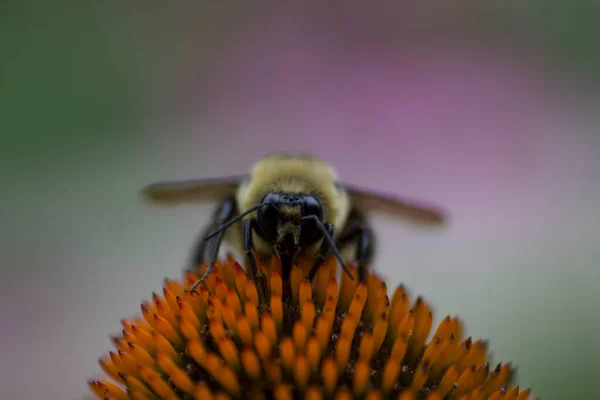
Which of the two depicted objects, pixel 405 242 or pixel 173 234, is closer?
pixel 405 242

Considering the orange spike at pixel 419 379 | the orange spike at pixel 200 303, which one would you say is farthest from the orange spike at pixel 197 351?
the orange spike at pixel 419 379

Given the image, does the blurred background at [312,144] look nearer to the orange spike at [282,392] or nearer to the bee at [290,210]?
the bee at [290,210]

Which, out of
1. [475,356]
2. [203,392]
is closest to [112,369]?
[203,392]

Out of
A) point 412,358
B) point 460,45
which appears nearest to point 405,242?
point 412,358

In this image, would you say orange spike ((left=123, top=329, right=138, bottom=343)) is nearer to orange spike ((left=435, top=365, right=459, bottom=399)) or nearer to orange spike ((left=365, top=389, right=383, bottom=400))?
orange spike ((left=365, top=389, right=383, bottom=400))

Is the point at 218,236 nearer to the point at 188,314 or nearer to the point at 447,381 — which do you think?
the point at 188,314

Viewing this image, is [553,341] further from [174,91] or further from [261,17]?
[261,17]
